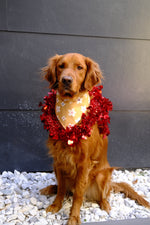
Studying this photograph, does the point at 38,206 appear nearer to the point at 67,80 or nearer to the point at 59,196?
the point at 59,196

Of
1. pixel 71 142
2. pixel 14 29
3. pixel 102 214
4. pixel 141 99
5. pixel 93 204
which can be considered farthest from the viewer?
pixel 141 99

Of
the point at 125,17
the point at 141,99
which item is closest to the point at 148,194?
the point at 141,99

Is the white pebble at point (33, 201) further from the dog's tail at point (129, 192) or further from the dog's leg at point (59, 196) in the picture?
the dog's tail at point (129, 192)

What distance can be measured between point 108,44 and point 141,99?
3.30ft

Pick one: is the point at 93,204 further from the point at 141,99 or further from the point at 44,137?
the point at 141,99

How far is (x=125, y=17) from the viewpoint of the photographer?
10.4 feet

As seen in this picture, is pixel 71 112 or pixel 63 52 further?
pixel 63 52

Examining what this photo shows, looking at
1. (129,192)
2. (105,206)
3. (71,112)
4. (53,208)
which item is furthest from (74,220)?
(71,112)

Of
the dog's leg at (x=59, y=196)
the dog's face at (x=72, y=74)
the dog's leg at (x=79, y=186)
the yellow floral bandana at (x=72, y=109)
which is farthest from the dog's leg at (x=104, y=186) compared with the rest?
the dog's face at (x=72, y=74)

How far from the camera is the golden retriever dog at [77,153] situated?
2018 mm

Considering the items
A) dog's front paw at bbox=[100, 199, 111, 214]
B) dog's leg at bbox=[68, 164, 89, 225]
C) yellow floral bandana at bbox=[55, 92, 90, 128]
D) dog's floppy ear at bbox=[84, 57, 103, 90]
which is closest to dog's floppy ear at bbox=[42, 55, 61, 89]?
yellow floral bandana at bbox=[55, 92, 90, 128]

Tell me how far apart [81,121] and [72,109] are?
15 cm

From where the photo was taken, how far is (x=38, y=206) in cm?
230

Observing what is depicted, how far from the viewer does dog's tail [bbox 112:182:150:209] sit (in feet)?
7.96
